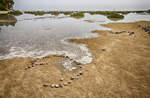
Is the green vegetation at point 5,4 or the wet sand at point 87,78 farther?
the green vegetation at point 5,4

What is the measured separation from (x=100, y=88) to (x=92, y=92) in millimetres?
702

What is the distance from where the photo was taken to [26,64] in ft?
32.6

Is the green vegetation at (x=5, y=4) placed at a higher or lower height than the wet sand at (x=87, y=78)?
higher

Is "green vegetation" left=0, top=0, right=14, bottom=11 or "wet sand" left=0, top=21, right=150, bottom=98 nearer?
"wet sand" left=0, top=21, right=150, bottom=98

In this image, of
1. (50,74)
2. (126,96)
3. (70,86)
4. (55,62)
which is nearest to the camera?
(126,96)

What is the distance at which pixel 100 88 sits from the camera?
6812mm

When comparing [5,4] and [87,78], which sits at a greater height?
[5,4]

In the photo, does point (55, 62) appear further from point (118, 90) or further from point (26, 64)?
point (118, 90)

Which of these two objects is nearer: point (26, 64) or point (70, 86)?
point (70, 86)

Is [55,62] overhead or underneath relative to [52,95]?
overhead

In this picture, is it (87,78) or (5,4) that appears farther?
(5,4)

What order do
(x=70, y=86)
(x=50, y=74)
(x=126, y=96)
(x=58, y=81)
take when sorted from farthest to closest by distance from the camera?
1. (x=50, y=74)
2. (x=58, y=81)
3. (x=70, y=86)
4. (x=126, y=96)

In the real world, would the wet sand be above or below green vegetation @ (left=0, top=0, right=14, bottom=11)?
below

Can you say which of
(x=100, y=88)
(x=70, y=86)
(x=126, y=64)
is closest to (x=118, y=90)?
(x=100, y=88)
